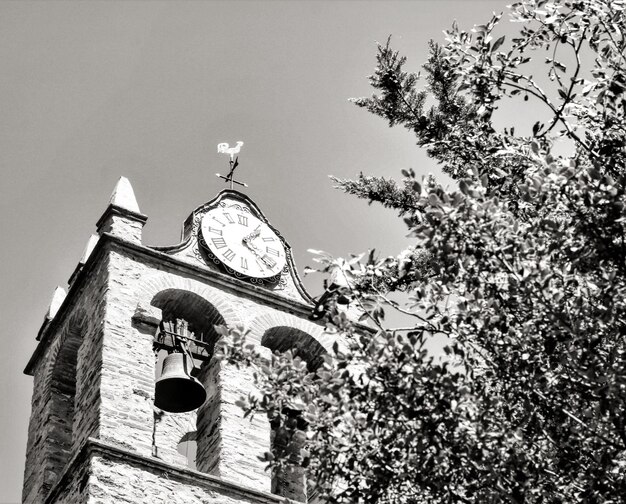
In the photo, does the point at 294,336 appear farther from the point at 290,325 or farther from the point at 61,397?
the point at 61,397

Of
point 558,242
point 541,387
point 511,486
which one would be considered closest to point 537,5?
point 558,242

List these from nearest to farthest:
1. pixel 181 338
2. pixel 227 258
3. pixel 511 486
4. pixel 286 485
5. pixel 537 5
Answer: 1. pixel 511 486
2. pixel 537 5
3. pixel 286 485
4. pixel 181 338
5. pixel 227 258

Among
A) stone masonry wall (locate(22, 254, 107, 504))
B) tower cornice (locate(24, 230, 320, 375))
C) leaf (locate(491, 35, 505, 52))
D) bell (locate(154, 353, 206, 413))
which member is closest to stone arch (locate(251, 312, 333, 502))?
tower cornice (locate(24, 230, 320, 375))

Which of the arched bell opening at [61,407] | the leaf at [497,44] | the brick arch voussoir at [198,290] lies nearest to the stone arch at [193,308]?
the brick arch voussoir at [198,290]

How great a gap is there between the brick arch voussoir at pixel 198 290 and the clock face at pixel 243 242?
28.5 inches

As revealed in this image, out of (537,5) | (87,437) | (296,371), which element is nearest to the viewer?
(296,371)

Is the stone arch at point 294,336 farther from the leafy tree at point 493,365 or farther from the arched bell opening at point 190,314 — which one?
the leafy tree at point 493,365

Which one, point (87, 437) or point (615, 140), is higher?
point (87, 437)

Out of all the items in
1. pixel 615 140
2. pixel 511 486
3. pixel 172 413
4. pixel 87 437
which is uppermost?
pixel 172 413

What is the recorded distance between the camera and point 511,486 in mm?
7668

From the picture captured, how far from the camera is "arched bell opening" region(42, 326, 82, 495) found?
15.3m

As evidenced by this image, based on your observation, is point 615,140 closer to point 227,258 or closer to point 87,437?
point 87,437

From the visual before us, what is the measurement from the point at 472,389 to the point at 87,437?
7019 mm

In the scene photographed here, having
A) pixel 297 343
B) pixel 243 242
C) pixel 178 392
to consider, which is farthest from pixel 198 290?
pixel 178 392
